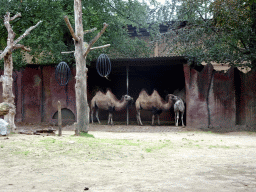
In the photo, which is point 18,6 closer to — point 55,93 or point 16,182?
point 55,93

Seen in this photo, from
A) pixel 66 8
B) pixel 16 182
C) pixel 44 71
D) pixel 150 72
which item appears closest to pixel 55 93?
pixel 44 71

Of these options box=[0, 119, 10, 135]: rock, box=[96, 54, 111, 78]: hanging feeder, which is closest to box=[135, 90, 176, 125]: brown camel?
box=[96, 54, 111, 78]: hanging feeder

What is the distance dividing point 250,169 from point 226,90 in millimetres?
9102

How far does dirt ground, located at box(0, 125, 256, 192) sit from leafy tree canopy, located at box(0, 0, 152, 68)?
7.82 metres

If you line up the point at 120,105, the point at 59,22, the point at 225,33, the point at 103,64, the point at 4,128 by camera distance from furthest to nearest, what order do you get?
the point at 120,105
the point at 59,22
the point at 103,64
the point at 225,33
the point at 4,128

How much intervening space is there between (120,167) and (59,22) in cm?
1105

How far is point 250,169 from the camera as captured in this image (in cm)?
535

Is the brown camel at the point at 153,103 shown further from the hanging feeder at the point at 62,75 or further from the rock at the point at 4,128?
the rock at the point at 4,128

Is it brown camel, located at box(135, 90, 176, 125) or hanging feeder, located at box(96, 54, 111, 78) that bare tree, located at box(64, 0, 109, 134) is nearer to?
hanging feeder, located at box(96, 54, 111, 78)

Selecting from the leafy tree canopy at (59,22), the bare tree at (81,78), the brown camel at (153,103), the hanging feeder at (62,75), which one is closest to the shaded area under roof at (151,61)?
the leafy tree canopy at (59,22)

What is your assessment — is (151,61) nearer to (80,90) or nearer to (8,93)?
(80,90)

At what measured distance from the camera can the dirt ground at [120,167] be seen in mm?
4211

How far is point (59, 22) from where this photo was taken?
15234 mm

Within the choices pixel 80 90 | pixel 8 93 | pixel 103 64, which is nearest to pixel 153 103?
pixel 103 64
